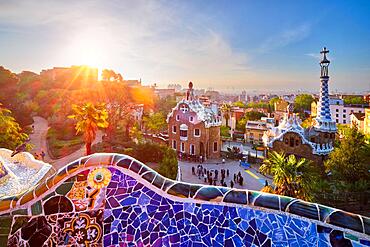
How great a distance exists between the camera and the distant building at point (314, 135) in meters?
19.8

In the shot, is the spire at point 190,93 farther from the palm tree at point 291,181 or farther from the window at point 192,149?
the palm tree at point 291,181

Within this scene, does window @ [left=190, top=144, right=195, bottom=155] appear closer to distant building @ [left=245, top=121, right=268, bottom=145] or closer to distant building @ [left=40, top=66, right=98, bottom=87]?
distant building @ [left=245, top=121, right=268, bottom=145]

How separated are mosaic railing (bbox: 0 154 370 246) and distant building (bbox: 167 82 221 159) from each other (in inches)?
905

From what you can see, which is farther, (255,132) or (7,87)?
(255,132)

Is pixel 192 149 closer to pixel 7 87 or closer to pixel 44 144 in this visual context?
pixel 44 144

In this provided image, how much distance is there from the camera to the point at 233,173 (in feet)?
70.6

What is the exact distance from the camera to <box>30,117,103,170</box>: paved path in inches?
791

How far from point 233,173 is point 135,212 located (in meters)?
19.3

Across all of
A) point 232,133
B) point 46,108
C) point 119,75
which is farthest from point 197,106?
point 46,108

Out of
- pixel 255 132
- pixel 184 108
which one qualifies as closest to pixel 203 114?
pixel 184 108

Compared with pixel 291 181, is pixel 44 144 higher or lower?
lower

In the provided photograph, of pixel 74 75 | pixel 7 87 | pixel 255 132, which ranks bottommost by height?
pixel 255 132

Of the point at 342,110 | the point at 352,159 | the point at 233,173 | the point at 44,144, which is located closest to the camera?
the point at 352,159

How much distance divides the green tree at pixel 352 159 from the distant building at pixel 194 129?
1195 centimetres
